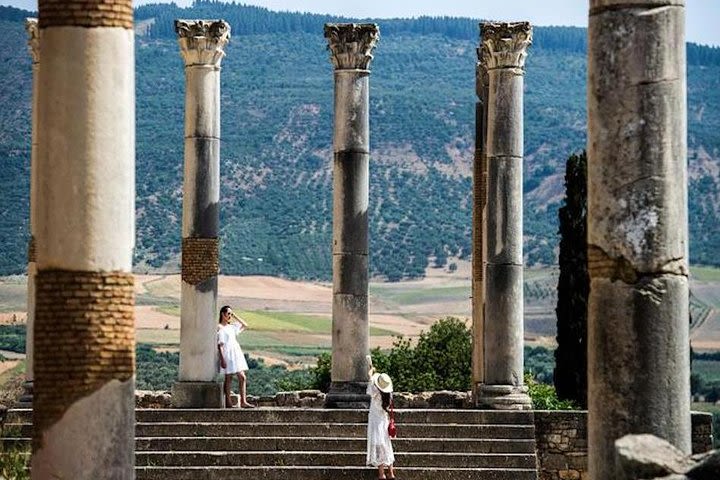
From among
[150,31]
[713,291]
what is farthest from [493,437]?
[150,31]

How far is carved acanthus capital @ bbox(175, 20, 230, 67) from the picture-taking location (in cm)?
4456

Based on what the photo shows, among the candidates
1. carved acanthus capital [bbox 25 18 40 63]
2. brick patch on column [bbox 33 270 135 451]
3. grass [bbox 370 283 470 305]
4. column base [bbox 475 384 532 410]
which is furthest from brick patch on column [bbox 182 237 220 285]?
grass [bbox 370 283 470 305]

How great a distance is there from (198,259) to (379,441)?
8447 millimetres

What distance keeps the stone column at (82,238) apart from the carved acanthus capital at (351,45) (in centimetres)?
2063

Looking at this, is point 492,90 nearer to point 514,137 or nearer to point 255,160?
point 514,137

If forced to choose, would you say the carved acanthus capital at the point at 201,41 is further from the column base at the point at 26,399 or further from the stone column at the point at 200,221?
the column base at the point at 26,399

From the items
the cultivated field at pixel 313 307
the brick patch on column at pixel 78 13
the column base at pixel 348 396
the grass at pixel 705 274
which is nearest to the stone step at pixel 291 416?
the column base at pixel 348 396

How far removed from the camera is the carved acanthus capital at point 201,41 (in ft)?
146

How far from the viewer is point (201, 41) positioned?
44.7 meters

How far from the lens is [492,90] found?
44.1m

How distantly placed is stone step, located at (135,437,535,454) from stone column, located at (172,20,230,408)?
15.7 ft

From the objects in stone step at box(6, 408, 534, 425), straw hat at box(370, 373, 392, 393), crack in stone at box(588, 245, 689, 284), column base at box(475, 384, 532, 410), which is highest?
crack in stone at box(588, 245, 689, 284)

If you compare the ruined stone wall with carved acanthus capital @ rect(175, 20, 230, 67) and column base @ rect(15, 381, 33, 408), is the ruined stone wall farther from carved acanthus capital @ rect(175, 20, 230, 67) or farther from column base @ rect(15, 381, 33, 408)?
column base @ rect(15, 381, 33, 408)

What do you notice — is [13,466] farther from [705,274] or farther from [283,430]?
[705,274]
